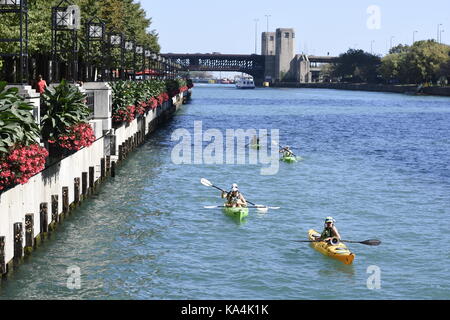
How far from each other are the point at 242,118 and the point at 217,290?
94.1 metres

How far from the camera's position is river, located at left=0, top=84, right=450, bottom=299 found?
24.9 meters

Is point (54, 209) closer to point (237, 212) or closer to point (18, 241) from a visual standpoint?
point (18, 241)

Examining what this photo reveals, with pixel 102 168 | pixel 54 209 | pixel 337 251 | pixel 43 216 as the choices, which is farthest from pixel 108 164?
pixel 337 251

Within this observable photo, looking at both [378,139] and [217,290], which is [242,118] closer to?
[378,139]

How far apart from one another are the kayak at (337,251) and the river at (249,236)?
249mm

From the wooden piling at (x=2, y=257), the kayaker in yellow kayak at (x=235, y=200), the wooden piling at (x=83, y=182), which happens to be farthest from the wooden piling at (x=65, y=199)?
the wooden piling at (x=2, y=257)

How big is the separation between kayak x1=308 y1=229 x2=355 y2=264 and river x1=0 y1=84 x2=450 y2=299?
0.25 metres

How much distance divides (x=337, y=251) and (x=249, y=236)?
15.9 feet

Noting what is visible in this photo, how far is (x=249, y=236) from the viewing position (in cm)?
3203

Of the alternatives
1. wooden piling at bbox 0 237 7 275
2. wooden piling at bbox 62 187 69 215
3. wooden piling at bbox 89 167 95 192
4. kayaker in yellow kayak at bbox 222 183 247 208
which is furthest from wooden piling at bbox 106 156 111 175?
wooden piling at bbox 0 237 7 275

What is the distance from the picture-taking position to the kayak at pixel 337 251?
1093 inches

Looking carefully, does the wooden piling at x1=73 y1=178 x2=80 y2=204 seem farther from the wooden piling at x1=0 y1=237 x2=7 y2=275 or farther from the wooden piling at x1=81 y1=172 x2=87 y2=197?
the wooden piling at x1=0 y1=237 x2=7 y2=275
